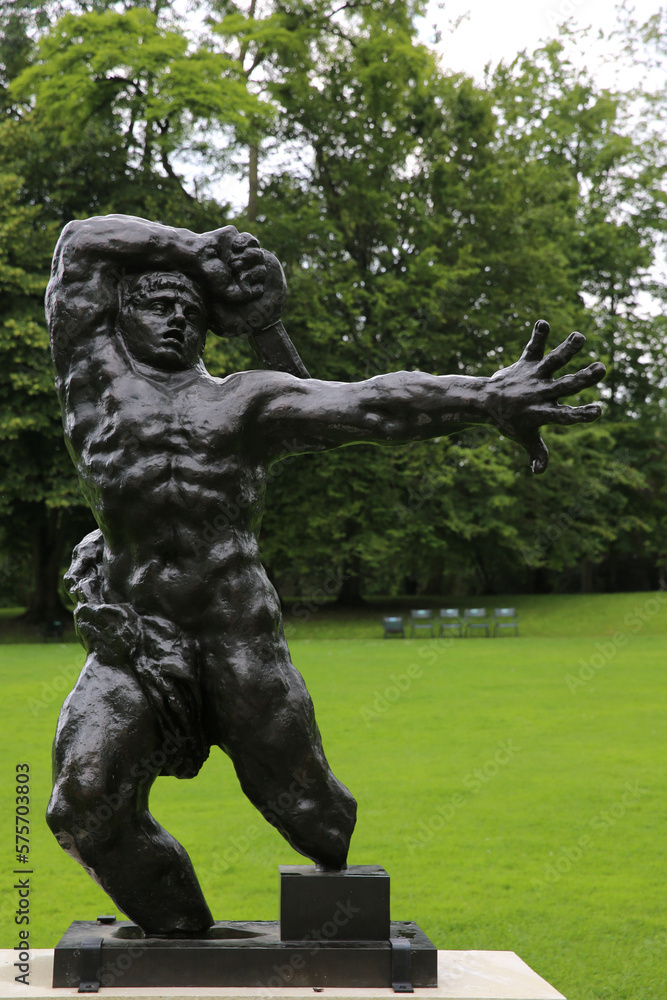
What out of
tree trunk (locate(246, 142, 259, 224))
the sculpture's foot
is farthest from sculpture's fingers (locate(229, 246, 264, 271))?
tree trunk (locate(246, 142, 259, 224))

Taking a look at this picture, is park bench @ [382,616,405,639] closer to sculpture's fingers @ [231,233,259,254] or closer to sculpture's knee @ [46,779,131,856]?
sculpture's fingers @ [231,233,259,254]

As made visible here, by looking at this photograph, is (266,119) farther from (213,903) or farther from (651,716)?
(213,903)

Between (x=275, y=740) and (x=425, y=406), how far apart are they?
4.01 ft

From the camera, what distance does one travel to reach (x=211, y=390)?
3.63 m

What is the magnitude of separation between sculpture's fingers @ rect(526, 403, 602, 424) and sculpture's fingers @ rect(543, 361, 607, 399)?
4 cm

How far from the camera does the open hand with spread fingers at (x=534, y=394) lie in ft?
10.4

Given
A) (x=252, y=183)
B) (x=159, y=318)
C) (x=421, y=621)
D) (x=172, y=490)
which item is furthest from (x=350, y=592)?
(x=172, y=490)

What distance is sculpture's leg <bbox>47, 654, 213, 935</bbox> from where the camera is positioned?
10.8 ft

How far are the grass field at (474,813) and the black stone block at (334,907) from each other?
227 cm

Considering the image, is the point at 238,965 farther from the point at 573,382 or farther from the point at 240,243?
the point at 240,243

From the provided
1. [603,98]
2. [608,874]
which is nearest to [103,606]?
[608,874]

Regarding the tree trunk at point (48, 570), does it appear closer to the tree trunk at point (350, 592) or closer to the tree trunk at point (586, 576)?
the tree trunk at point (350, 592)

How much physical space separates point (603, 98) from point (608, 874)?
32.4 meters

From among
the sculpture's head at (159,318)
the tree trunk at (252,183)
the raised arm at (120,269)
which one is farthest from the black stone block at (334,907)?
the tree trunk at (252,183)
